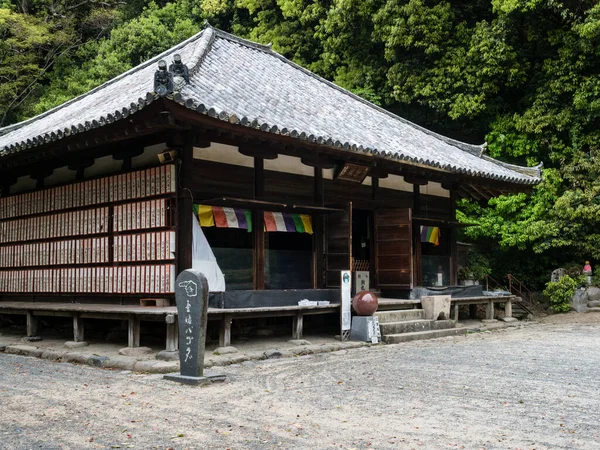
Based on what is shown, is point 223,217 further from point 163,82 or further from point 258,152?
point 163,82

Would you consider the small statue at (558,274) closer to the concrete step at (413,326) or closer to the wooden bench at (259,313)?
the concrete step at (413,326)

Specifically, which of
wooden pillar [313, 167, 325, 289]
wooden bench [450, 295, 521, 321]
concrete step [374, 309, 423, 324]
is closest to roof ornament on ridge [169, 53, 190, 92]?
wooden pillar [313, 167, 325, 289]

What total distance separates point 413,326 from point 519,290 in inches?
428

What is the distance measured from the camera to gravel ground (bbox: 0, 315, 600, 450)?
539 cm

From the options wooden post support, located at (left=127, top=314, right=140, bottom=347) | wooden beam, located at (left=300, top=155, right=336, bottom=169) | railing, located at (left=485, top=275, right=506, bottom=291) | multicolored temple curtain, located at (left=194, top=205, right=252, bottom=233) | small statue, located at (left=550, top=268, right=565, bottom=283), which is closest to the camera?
wooden post support, located at (left=127, top=314, right=140, bottom=347)

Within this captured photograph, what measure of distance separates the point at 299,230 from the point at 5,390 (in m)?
7.09

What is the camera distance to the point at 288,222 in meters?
13.4

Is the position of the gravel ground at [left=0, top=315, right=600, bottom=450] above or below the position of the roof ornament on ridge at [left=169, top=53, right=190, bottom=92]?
below

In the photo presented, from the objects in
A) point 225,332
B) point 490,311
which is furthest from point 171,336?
point 490,311

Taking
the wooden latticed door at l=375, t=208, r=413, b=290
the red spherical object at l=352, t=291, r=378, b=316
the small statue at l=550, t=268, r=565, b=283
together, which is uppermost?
the wooden latticed door at l=375, t=208, r=413, b=290

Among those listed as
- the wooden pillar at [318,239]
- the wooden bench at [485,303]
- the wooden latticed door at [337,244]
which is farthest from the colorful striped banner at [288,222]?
the wooden bench at [485,303]

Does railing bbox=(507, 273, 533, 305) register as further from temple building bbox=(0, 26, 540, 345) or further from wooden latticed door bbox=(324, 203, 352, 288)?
wooden latticed door bbox=(324, 203, 352, 288)

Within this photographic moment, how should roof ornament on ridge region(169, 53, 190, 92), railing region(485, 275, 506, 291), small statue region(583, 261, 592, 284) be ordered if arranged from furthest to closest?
railing region(485, 275, 506, 291) < small statue region(583, 261, 592, 284) < roof ornament on ridge region(169, 53, 190, 92)

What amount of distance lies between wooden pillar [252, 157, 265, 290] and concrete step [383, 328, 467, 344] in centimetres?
284
